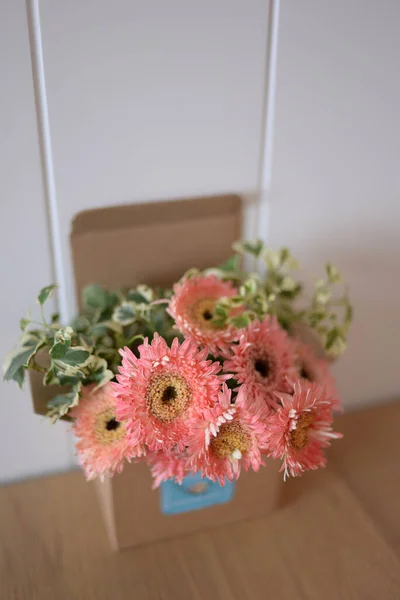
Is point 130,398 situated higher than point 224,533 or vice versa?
point 130,398

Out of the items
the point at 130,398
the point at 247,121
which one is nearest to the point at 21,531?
the point at 130,398

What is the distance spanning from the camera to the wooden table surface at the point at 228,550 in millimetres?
783

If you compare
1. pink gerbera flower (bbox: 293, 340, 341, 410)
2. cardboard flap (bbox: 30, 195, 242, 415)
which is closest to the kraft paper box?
cardboard flap (bbox: 30, 195, 242, 415)

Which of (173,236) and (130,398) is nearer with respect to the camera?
(130,398)

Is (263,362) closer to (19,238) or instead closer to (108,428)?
(108,428)

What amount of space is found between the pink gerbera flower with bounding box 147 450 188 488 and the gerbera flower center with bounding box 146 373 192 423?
0.27 ft

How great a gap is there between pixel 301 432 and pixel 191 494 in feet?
0.70

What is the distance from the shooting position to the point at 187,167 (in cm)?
81

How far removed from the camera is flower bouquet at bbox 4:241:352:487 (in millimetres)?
619

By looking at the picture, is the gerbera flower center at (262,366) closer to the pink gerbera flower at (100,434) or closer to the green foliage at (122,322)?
the green foliage at (122,322)

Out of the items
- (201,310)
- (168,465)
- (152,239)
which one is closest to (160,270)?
(152,239)

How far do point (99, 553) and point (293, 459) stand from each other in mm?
326

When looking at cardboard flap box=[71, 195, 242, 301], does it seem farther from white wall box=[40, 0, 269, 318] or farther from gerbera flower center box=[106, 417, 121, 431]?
gerbera flower center box=[106, 417, 121, 431]

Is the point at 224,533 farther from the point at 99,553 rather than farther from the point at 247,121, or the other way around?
the point at 247,121
